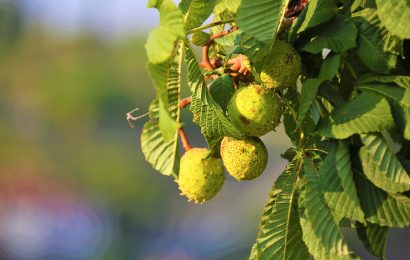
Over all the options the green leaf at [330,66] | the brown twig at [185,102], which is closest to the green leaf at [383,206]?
the green leaf at [330,66]

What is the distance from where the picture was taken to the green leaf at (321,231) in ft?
2.16

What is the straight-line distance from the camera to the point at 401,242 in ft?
10.4

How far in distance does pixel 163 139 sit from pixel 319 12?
201mm

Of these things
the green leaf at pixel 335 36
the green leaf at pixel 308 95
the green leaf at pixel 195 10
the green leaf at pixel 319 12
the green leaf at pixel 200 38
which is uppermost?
the green leaf at pixel 200 38

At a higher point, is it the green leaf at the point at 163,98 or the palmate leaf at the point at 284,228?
the green leaf at the point at 163,98

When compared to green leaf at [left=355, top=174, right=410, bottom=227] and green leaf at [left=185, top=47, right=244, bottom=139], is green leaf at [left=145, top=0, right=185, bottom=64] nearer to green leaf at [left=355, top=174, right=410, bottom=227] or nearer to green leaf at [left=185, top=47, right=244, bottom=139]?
green leaf at [left=185, top=47, right=244, bottom=139]

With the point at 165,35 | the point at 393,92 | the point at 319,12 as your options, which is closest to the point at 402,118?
the point at 393,92

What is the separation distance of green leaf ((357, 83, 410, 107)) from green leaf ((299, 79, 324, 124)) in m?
0.05

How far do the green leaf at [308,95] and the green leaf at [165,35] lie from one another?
0.14 meters

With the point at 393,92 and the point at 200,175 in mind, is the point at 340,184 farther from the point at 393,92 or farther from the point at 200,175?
the point at 200,175

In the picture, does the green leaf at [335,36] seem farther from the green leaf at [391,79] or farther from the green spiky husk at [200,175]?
the green spiky husk at [200,175]

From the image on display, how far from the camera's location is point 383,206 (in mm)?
646

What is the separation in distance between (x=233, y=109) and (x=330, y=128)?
0.12 metres

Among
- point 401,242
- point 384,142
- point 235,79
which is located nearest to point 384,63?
point 384,142
